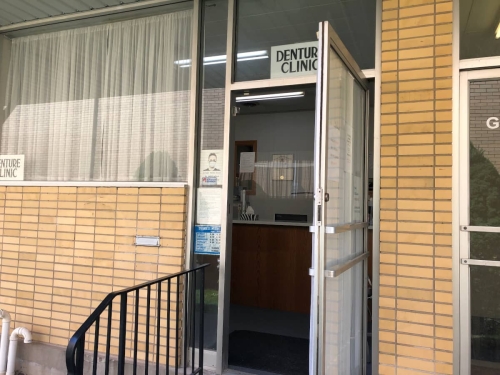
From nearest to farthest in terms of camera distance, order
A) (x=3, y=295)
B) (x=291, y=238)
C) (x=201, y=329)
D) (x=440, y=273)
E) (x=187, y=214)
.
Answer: (x=440, y=273) → (x=201, y=329) → (x=187, y=214) → (x=3, y=295) → (x=291, y=238)

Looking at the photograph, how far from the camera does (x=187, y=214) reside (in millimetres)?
3125

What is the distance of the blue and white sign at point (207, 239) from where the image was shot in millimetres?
3088

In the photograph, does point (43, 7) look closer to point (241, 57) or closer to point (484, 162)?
point (241, 57)

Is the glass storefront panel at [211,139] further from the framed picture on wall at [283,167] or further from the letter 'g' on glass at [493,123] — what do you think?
the framed picture on wall at [283,167]

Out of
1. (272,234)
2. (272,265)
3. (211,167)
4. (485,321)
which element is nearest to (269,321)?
(272,265)

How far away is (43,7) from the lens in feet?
11.8

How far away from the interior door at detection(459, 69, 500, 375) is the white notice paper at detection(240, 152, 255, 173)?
500cm

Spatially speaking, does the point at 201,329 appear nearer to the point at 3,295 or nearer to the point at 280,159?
the point at 3,295

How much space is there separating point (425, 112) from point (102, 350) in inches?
122

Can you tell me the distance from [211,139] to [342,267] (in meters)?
1.61

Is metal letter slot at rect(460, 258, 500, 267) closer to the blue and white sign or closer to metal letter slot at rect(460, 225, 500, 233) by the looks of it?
metal letter slot at rect(460, 225, 500, 233)

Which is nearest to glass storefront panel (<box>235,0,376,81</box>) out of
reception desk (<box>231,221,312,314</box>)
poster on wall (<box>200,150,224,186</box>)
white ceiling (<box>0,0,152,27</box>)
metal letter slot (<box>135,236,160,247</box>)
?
poster on wall (<box>200,150,224,186</box>)

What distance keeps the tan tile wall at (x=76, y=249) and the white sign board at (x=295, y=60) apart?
123cm

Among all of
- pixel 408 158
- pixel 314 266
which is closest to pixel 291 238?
pixel 408 158
